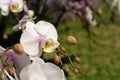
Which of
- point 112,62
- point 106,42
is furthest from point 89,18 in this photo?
point 106,42

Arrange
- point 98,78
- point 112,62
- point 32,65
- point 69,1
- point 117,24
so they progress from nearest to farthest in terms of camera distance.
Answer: point 32,65 < point 69,1 < point 98,78 < point 112,62 < point 117,24

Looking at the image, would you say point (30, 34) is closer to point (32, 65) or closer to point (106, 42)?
point (32, 65)

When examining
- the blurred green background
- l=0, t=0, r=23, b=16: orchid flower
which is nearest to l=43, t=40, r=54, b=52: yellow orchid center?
l=0, t=0, r=23, b=16: orchid flower

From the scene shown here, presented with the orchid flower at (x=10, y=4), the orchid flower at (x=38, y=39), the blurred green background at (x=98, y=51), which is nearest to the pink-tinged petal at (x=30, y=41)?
the orchid flower at (x=38, y=39)

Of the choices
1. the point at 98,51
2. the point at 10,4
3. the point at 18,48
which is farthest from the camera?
the point at 98,51

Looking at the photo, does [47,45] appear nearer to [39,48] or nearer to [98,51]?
[39,48]

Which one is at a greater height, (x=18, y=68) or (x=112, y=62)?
(x=18, y=68)

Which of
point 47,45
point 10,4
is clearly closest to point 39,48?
point 47,45

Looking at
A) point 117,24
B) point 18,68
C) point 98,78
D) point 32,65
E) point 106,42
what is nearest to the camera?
point 32,65
